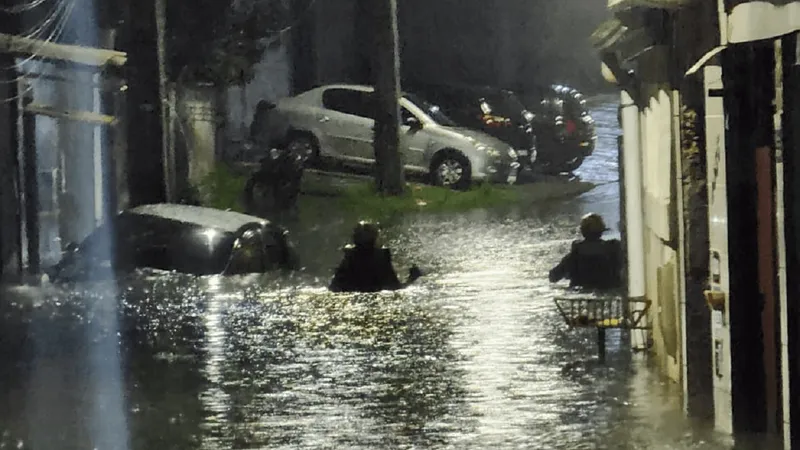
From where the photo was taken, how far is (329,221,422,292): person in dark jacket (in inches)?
631

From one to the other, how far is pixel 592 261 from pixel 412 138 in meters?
4.23

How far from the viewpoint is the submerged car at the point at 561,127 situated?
56.2ft

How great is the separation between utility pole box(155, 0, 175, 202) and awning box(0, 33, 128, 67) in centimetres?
52

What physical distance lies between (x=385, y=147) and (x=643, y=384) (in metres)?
8.90

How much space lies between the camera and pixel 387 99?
1819cm

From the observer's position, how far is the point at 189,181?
62.4 ft

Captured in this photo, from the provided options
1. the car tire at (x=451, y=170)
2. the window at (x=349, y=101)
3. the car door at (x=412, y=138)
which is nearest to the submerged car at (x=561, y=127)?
the car tire at (x=451, y=170)

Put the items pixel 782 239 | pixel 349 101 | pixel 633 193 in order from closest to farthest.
Answer: pixel 782 239
pixel 633 193
pixel 349 101

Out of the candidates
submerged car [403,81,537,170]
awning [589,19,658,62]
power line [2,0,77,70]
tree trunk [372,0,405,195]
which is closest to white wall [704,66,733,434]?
awning [589,19,658,62]

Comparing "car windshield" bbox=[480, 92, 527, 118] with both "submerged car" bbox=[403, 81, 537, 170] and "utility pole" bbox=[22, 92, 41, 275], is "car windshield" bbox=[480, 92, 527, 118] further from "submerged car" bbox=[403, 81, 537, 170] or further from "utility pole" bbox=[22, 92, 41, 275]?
"utility pole" bbox=[22, 92, 41, 275]

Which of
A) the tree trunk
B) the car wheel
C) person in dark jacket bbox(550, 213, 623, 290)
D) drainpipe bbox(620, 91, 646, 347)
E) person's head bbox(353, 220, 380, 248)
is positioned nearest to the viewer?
drainpipe bbox(620, 91, 646, 347)

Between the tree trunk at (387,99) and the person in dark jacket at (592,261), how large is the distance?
3500 millimetres

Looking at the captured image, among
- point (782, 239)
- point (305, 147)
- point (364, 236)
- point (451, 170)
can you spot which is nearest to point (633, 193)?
point (782, 239)

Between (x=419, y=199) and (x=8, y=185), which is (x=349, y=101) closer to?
(x=419, y=199)
